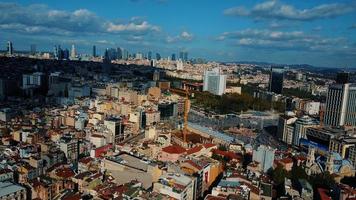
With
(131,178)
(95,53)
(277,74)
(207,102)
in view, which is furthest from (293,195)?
(95,53)

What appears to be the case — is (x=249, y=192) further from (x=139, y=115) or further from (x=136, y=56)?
(x=136, y=56)

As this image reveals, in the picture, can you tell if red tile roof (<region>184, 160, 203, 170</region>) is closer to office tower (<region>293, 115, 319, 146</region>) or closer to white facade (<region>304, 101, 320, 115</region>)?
office tower (<region>293, 115, 319, 146</region>)

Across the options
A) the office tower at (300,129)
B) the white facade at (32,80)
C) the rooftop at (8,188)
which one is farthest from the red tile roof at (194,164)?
the white facade at (32,80)

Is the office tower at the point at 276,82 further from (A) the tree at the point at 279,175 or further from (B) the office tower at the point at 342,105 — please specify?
(A) the tree at the point at 279,175

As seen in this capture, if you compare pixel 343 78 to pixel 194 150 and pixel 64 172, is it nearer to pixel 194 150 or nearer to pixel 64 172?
pixel 194 150

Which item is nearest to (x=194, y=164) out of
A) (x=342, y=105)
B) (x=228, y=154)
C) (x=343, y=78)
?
(x=228, y=154)

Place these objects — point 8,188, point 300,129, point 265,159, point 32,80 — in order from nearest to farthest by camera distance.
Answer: point 8,188 → point 265,159 → point 300,129 → point 32,80

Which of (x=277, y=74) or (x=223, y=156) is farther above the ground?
(x=277, y=74)

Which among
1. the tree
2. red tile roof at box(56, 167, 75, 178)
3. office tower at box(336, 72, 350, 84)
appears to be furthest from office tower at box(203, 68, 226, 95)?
red tile roof at box(56, 167, 75, 178)
